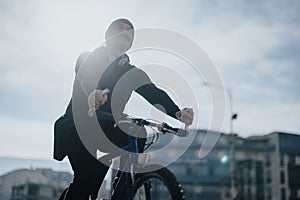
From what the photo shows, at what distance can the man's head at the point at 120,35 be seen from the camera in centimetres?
298

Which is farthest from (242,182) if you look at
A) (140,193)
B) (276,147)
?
(140,193)

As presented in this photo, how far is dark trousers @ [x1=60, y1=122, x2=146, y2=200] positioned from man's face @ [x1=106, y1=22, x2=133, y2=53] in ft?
1.92

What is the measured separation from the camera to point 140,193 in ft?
9.74

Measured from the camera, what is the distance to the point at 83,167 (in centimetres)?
288

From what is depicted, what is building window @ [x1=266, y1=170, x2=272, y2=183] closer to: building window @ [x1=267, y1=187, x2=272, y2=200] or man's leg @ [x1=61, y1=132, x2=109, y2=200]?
building window @ [x1=267, y1=187, x2=272, y2=200]

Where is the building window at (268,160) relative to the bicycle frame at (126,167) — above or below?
above

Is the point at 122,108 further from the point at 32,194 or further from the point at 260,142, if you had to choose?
the point at 260,142

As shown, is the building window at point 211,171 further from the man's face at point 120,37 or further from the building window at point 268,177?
the man's face at point 120,37

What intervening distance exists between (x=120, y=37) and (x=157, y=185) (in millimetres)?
1055

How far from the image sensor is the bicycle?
9.06 feet

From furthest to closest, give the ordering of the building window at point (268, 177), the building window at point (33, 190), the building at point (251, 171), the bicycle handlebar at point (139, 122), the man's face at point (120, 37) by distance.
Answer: the building window at point (268, 177)
the building at point (251, 171)
the building window at point (33, 190)
the man's face at point (120, 37)
the bicycle handlebar at point (139, 122)

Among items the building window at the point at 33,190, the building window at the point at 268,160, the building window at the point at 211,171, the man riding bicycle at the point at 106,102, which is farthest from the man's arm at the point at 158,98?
the building window at the point at 268,160

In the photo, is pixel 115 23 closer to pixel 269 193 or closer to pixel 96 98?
pixel 96 98

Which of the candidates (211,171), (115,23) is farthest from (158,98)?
(211,171)
